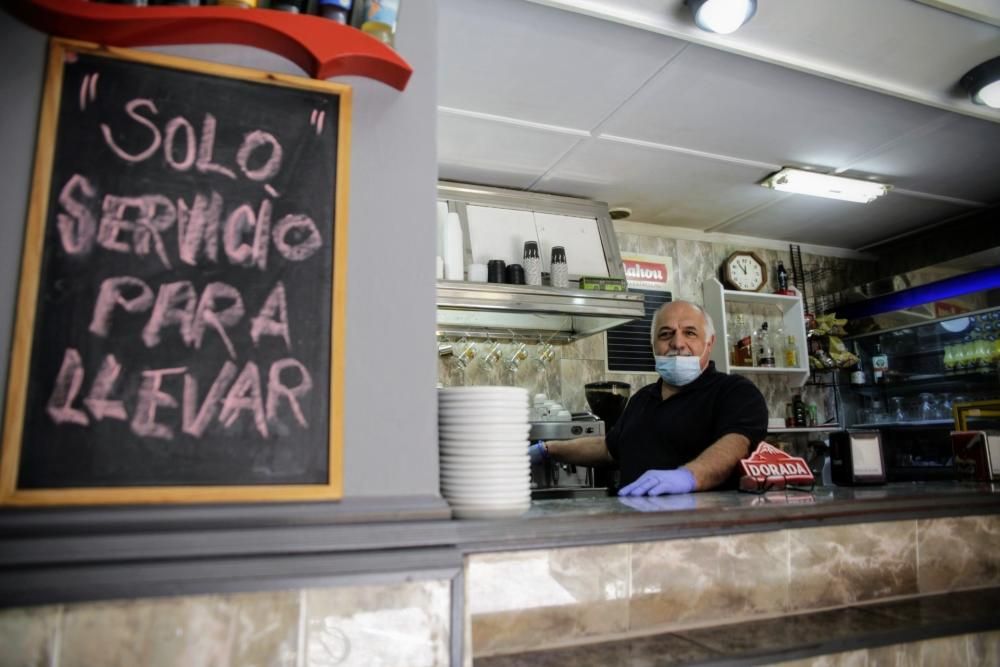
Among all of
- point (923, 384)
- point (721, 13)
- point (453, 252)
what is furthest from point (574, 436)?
point (923, 384)

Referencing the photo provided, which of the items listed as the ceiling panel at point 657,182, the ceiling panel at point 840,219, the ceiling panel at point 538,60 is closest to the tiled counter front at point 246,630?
the ceiling panel at point 538,60

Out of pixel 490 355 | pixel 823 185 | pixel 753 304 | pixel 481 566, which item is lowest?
pixel 481 566

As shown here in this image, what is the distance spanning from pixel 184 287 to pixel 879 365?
5426 mm

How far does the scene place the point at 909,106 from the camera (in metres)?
3.21

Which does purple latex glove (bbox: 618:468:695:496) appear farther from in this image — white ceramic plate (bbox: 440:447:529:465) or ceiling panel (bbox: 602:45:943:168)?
ceiling panel (bbox: 602:45:943:168)

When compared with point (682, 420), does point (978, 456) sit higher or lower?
lower

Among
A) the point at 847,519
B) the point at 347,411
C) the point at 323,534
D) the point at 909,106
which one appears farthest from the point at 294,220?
the point at 909,106

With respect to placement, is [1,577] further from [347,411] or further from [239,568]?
[347,411]

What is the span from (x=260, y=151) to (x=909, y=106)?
3.46 m

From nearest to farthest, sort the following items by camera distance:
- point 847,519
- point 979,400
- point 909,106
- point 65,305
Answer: point 65,305, point 847,519, point 909,106, point 979,400

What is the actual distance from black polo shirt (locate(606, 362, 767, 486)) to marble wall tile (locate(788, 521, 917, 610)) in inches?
32.2

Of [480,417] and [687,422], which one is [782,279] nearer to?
[687,422]

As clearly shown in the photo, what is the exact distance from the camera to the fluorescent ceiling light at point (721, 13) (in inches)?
93.3

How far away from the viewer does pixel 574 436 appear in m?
3.83
